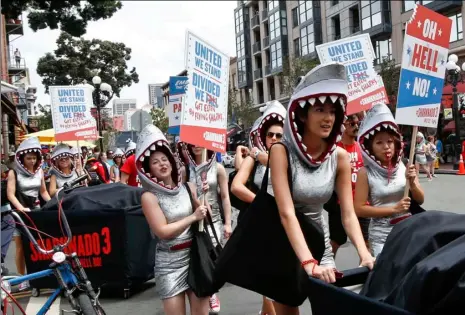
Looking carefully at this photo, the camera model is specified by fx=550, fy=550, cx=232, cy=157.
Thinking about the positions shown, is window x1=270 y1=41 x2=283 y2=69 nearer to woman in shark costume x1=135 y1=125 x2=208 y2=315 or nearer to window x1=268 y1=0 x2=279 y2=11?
window x1=268 y1=0 x2=279 y2=11

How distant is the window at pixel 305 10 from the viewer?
161ft

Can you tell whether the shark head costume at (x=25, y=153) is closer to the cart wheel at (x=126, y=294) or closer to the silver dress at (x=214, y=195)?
the cart wheel at (x=126, y=294)

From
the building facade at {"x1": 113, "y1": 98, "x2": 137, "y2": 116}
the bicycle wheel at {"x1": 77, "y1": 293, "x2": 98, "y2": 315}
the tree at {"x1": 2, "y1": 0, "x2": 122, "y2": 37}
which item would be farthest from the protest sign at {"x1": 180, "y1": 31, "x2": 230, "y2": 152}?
the building facade at {"x1": 113, "y1": 98, "x2": 137, "y2": 116}

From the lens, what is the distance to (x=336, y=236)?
543cm

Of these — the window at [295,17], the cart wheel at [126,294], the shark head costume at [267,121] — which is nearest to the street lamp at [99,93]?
the cart wheel at [126,294]

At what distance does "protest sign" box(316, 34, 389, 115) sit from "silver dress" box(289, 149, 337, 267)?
4.01m

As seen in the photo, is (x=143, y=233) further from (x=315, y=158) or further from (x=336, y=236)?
(x=315, y=158)

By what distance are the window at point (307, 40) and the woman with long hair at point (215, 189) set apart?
44.4 metres

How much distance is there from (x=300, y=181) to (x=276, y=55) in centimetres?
5501

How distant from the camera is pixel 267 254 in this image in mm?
2826

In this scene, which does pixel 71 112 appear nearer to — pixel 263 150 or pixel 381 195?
pixel 263 150

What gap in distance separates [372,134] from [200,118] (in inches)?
55.8

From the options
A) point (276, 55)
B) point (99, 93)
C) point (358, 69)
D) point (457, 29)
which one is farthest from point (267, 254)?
point (276, 55)

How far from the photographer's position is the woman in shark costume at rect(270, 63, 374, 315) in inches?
108
